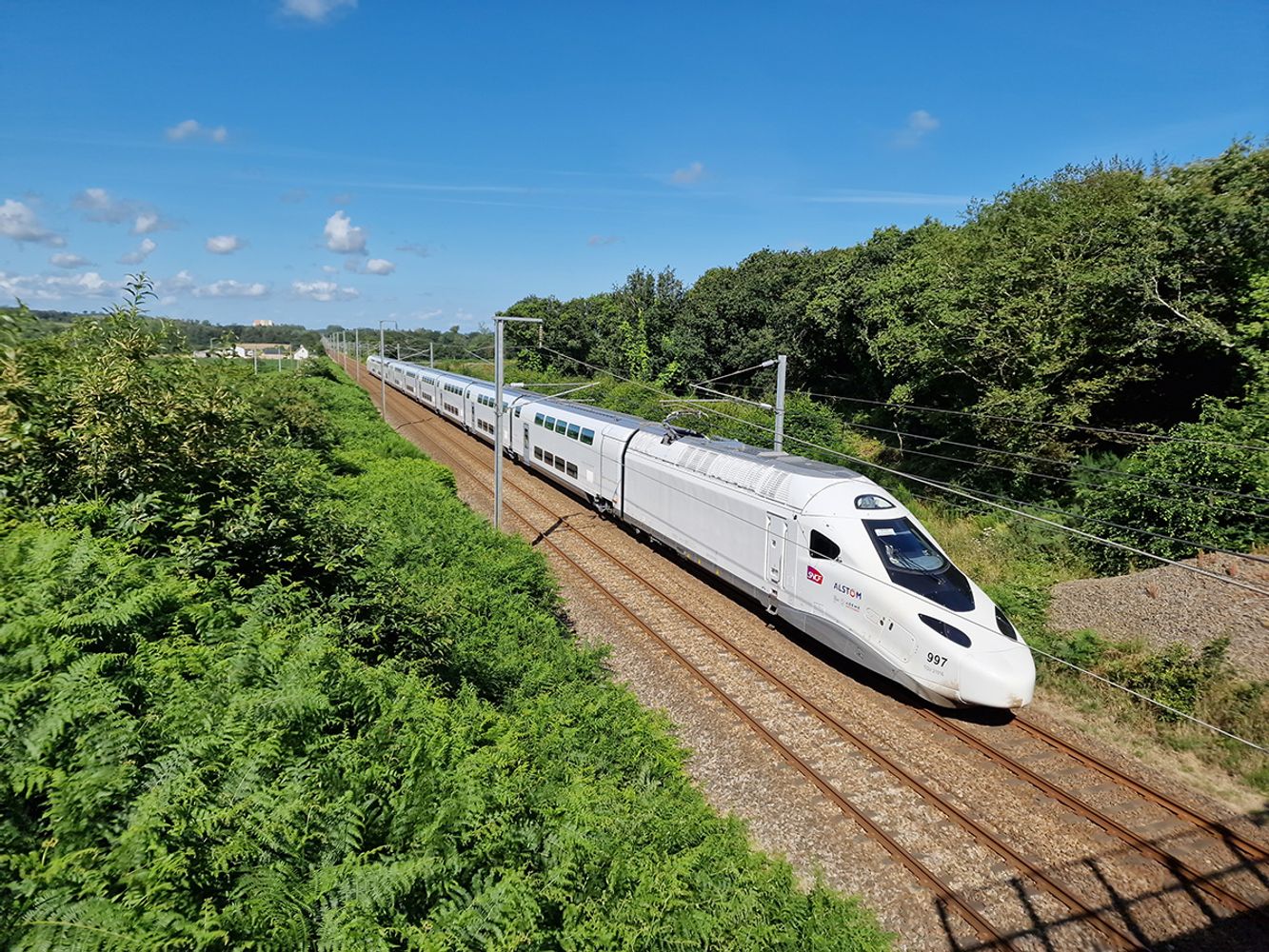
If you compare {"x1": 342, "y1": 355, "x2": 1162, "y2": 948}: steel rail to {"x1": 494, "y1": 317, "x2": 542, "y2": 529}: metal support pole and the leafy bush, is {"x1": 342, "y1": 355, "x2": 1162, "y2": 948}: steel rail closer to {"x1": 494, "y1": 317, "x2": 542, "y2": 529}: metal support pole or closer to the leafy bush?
{"x1": 494, "y1": 317, "x2": 542, "y2": 529}: metal support pole

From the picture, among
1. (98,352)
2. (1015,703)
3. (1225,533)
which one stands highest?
(98,352)

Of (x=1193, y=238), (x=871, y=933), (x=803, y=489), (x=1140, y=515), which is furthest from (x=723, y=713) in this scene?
(x=1193, y=238)

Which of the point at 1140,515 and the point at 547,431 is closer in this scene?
the point at 1140,515

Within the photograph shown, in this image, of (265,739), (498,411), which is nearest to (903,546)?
(265,739)

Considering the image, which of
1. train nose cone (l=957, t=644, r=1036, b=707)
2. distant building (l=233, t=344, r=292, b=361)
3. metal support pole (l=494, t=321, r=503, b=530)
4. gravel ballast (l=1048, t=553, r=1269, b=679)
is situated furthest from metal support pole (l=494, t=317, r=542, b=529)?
gravel ballast (l=1048, t=553, r=1269, b=679)

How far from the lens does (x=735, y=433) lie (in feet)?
103

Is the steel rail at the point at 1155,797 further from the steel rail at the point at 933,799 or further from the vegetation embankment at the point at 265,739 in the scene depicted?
the vegetation embankment at the point at 265,739

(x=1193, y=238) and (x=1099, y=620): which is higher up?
(x=1193, y=238)

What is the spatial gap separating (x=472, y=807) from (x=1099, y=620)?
50.0 ft

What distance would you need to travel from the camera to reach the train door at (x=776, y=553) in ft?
45.1

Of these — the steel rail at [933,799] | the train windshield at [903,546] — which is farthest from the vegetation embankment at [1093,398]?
the steel rail at [933,799]

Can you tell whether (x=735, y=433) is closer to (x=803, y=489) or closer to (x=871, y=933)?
(x=803, y=489)

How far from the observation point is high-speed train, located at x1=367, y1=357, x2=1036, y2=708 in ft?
36.1

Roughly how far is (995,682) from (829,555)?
337 cm
